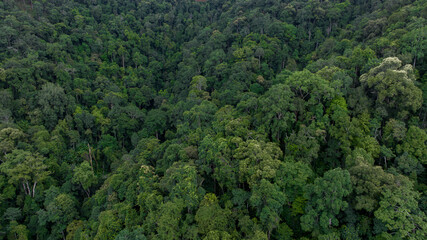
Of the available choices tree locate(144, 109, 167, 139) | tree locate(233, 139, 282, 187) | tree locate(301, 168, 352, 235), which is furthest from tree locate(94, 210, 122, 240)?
tree locate(144, 109, 167, 139)

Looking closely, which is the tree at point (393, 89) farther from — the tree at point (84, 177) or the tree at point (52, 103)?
the tree at point (52, 103)

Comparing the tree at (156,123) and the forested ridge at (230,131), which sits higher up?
the forested ridge at (230,131)

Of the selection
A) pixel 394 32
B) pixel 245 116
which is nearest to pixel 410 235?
pixel 245 116

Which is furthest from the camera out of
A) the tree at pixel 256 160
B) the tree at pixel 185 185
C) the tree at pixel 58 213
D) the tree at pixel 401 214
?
→ the tree at pixel 58 213

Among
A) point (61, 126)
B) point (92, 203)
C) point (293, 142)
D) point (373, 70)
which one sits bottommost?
point (92, 203)

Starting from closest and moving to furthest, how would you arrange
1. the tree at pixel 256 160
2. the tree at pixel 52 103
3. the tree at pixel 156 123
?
the tree at pixel 256 160 → the tree at pixel 52 103 → the tree at pixel 156 123

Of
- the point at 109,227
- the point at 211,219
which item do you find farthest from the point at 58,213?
the point at 211,219

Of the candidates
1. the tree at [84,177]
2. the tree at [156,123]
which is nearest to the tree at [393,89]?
the tree at [156,123]

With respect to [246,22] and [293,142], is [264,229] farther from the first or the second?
[246,22]

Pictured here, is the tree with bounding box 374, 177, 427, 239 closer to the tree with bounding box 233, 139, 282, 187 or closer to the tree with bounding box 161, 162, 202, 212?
the tree with bounding box 233, 139, 282, 187
